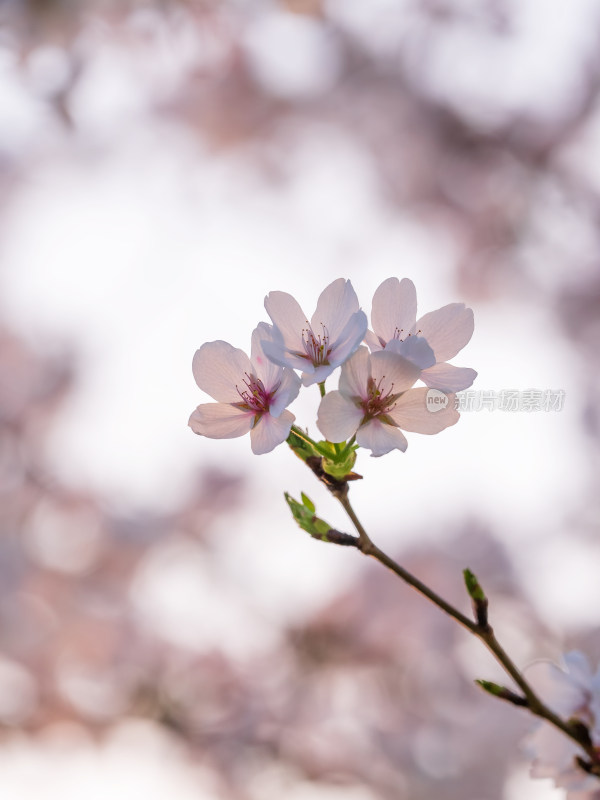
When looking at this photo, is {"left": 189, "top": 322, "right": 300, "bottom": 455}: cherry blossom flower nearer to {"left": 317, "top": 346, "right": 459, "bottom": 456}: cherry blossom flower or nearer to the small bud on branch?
{"left": 317, "top": 346, "right": 459, "bottom": 456}: cherry blossom flower

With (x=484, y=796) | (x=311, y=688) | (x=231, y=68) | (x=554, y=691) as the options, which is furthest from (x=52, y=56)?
(x=484, y=796)

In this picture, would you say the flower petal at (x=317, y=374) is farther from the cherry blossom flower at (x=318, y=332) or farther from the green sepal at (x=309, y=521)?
the green sepal at (x=309, y=521)

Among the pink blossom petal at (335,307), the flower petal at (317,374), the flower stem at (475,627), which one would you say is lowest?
the flower stem at (475,627)

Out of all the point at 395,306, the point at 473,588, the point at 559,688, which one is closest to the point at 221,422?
the point at 395,306

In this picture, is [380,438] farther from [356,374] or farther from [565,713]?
[565,713]

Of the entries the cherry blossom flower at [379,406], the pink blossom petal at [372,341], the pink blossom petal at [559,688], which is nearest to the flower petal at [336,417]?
the cherry blossom flower at [379,406]

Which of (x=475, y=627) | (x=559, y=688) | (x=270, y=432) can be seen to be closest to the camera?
(x=475, y=627)
